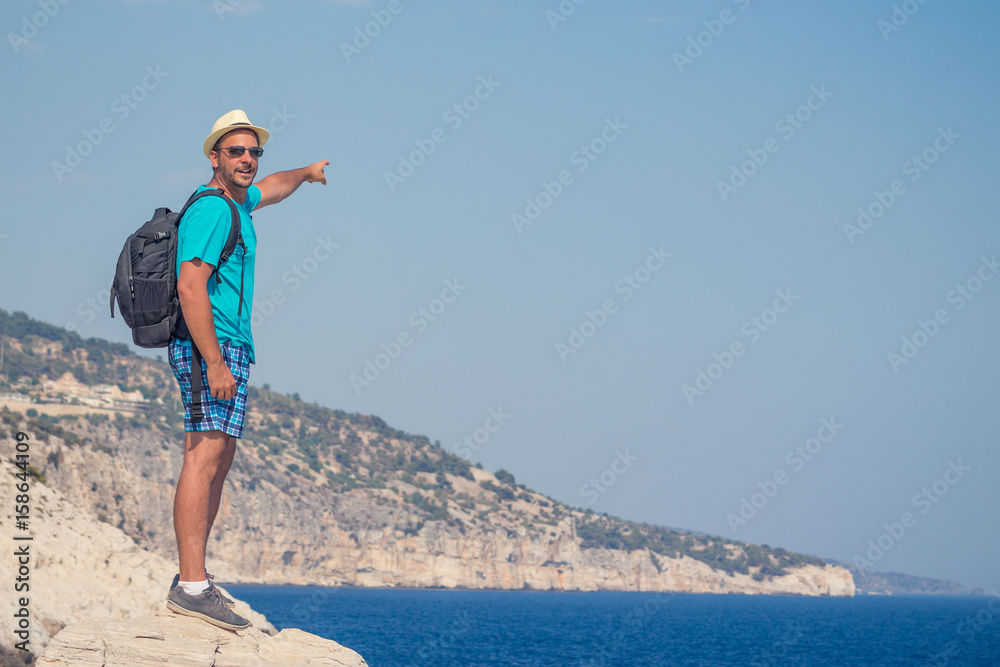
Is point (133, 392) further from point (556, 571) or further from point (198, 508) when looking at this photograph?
point (198, 508)

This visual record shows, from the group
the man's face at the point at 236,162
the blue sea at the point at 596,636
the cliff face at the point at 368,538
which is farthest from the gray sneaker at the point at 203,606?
the cliff face at the point at 368,538

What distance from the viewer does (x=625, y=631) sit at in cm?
8500

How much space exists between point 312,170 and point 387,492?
13843 centimetres

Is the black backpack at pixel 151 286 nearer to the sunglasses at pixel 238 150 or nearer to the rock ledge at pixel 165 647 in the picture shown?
the sunglasses at pixel 238 150

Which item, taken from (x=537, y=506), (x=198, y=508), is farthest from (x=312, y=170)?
(x=537, y=506)

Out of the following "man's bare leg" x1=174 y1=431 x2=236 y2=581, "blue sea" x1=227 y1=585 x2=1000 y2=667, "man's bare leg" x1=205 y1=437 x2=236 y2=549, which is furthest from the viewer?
"blue sea" x1=227 y1=585 x2=1000 y2=667

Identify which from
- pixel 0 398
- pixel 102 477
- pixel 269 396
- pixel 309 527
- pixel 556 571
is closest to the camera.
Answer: pixel 102 477

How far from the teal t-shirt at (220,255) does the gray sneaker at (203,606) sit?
5.66 ft

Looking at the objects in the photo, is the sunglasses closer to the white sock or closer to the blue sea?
the white sock

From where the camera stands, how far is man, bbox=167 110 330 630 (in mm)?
6711

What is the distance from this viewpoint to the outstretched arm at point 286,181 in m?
8.13

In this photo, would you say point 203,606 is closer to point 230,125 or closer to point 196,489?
point 196,489

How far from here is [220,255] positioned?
689 cm

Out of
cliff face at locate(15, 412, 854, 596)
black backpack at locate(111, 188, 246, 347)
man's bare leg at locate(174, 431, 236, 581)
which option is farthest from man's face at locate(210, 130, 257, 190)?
cliff face at locate(15, 412, 854, 596)
